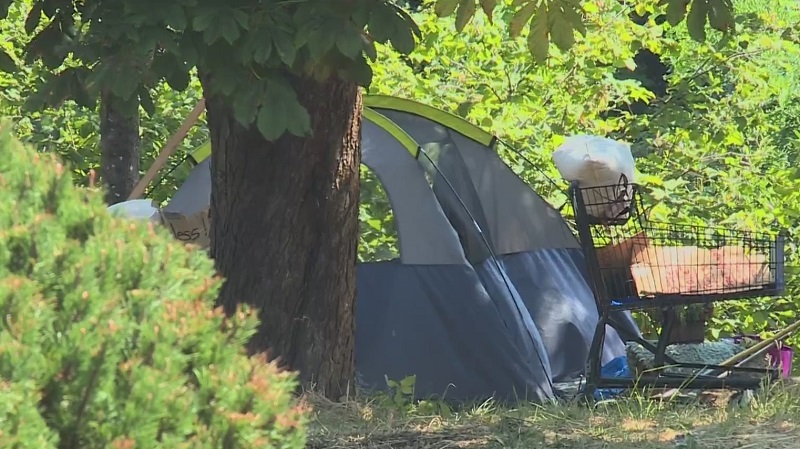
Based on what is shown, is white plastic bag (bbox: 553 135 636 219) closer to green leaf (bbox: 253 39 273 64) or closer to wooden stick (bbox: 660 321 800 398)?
wooden stick (bbox: 660 321 800 398)

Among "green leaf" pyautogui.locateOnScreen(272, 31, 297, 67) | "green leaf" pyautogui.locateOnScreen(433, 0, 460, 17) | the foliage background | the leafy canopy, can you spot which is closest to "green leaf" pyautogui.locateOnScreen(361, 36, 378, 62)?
the leafy canopy

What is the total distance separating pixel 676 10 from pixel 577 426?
66.3 inches

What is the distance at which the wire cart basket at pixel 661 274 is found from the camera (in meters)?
4.68

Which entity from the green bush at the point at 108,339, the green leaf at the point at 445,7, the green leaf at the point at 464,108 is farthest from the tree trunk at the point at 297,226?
the green leaf at the point at 464,108

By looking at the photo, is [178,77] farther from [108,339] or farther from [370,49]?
[108,339]

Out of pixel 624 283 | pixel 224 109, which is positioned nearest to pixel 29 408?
pixel 224 109

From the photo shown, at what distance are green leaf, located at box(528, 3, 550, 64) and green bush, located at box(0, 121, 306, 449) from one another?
2628 millimetres

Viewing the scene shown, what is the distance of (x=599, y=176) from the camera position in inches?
193

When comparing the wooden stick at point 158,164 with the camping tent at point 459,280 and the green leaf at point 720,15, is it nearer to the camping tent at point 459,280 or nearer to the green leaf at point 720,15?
the camping tent at point 459,280

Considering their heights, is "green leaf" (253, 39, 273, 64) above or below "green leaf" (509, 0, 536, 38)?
below

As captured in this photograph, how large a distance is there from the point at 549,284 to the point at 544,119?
9.59ft

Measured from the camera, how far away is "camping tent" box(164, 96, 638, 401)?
18.2ft

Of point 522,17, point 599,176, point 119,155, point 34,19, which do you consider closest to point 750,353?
point 599,176

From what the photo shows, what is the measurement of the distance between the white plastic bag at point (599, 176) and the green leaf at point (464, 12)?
941 mm
